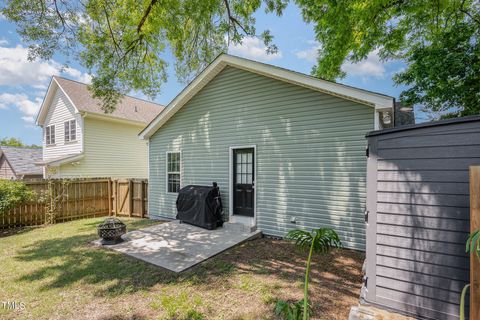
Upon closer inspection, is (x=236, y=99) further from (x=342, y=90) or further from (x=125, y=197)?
(x=125, y=197)

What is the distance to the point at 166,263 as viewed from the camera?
15.3ft

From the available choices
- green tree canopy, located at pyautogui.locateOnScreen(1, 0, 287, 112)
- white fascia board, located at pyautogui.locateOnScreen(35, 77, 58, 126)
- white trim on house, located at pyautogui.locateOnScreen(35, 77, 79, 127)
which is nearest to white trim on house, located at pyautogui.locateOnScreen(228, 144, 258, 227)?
green tree canopy, located at pyautogui.locateOnScreen(1, 0, 287, 112)

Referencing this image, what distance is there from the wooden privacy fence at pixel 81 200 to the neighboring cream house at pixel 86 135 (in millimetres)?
3000

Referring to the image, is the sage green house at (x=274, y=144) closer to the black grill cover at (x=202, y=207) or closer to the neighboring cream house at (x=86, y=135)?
the black grill cover at (x=202, y=207)

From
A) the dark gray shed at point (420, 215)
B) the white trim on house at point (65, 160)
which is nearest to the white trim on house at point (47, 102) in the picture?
the white trim on house at point (65, 160)

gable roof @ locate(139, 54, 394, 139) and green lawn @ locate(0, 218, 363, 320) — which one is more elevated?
gable roof @ locate(139, 54, 394, 139)

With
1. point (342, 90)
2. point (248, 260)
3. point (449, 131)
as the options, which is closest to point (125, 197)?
point (248, 260)

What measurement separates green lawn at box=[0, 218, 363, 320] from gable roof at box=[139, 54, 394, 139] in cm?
334

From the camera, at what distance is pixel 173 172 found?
854cm

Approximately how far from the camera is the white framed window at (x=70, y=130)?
12650 millimetres

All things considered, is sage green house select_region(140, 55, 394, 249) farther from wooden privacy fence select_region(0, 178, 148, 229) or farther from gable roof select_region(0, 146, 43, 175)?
gable roof select_region(0, 146, 43, 175)

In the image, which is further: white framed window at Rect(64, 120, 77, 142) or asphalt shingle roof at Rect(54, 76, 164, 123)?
white framed window at Rect(64, 120, 77, 142)

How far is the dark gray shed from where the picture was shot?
227 centimetres

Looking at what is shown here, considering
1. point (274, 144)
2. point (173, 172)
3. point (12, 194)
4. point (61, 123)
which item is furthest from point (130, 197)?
point (61, 123)
